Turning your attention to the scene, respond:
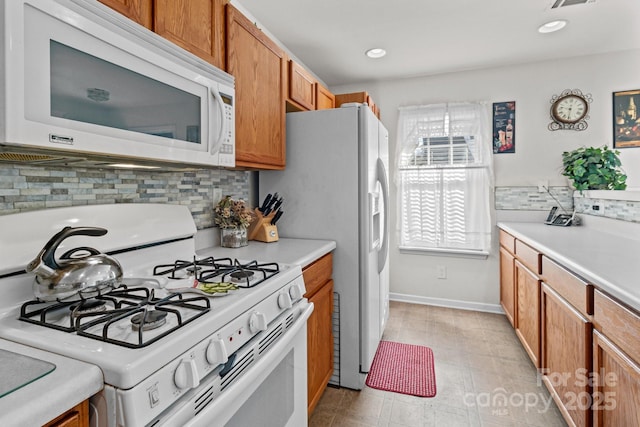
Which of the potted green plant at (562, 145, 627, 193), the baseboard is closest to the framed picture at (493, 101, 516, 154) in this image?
the potted green plant at (562, 145, 627, 193)

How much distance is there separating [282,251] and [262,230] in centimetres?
34

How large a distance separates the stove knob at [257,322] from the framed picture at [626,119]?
347 centimetres

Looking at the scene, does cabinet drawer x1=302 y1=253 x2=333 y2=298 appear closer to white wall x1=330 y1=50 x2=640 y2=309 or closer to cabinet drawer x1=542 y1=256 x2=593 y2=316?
cabinet drawer x1=542 y1=256 x2=593 y2=316

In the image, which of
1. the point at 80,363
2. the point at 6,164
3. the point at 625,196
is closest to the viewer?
the point at 80,363

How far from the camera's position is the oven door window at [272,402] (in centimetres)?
95

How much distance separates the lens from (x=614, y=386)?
1.18 m

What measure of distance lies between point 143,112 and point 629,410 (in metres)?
1.82

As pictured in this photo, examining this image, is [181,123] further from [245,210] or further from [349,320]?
[349,320]

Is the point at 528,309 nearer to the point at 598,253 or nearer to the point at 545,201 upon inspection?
the point at 598,253

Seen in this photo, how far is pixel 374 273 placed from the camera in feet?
7.25

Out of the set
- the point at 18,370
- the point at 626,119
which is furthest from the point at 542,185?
the point at 18,370

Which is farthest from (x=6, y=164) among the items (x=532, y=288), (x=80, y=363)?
(x=532, y=288)

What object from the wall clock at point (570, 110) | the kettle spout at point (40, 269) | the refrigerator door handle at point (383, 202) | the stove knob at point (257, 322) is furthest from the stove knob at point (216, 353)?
the wall clock at point (570, 110)

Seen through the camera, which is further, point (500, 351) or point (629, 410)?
point (500, 351)
